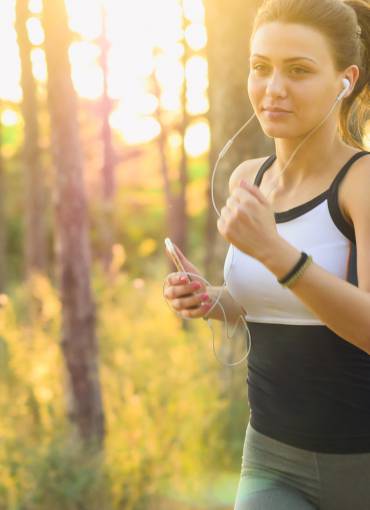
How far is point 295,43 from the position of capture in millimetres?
1897

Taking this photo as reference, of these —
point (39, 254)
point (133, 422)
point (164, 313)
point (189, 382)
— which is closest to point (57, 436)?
point (133, 422)

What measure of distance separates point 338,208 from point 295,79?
31 centimetres

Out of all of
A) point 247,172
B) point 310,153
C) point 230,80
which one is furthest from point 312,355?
point 230,80

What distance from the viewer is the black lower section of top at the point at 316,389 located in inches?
73.8

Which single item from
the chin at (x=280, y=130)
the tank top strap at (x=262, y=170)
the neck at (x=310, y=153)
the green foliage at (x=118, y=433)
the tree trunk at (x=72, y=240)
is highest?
the chin at (x=280, y=130)

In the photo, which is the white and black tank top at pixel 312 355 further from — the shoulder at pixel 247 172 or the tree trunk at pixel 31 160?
the tree trunk at pixel 31 160

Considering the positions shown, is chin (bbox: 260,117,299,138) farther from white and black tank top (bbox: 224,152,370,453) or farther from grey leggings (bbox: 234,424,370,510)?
grey leggings (bbox: 234,424,370,510)

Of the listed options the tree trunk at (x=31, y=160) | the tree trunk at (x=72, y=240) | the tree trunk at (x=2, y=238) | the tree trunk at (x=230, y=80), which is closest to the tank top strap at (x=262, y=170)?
the tree trunk at (x=230, y=80)

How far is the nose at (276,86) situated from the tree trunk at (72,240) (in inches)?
159

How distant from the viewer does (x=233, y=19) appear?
5.05 m

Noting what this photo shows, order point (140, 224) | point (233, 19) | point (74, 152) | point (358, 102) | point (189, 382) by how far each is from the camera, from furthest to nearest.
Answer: point (140, 224) → point (74, 152) → point (189, 382) → point (233, 19) → point (358, 102)

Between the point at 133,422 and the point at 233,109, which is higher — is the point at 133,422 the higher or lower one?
the lower one

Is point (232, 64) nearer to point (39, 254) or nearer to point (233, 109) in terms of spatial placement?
point (233, 109)

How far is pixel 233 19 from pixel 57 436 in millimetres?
2692
